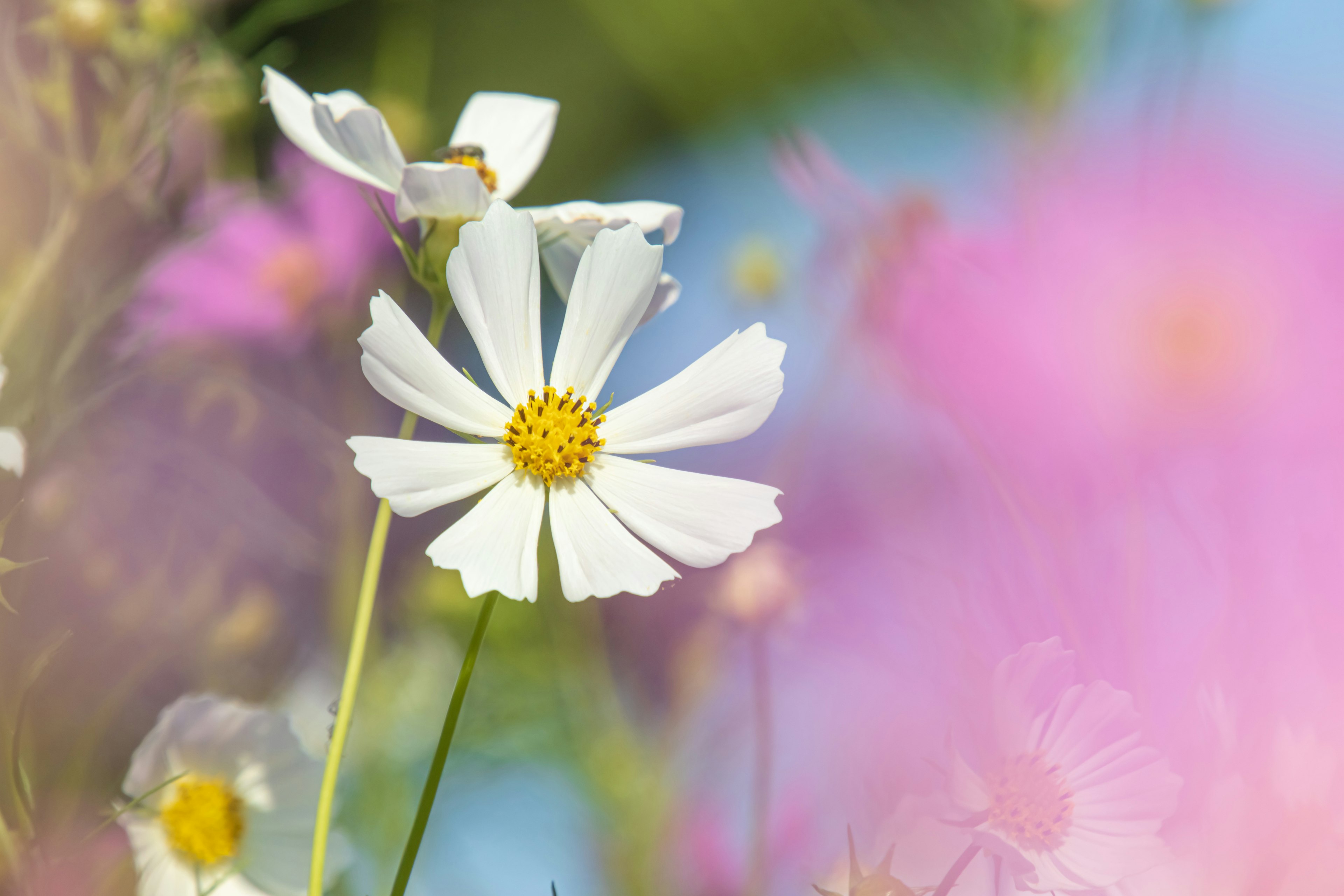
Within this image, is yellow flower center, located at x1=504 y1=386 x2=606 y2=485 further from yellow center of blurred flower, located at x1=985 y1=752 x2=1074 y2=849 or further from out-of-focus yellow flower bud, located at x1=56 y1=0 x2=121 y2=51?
out-of-focus yellow flower bud, located at x1=56 y1=0 x2=121 y2=51

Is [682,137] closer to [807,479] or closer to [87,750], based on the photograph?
[807,479]

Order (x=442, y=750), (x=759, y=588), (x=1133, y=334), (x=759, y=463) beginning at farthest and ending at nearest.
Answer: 1. (x=759, y=463)
2. (x=759, y=588)
3. (x=1133, y=334)
4. (x=442, y=750)

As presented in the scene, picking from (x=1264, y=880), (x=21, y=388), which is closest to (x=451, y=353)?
(x=21, y=388)

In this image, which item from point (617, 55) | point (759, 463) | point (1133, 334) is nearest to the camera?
point (1133, 334)

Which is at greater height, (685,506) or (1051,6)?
(1051,6)

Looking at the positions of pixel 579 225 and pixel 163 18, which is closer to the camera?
pixel 579 225

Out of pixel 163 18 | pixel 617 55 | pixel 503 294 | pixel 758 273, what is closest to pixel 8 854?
pixel 503 294

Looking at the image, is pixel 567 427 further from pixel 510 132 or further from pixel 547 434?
pixel 510 132

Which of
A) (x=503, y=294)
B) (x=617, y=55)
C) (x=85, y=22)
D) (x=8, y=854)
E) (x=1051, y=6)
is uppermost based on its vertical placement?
(x=617, y=55)
